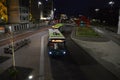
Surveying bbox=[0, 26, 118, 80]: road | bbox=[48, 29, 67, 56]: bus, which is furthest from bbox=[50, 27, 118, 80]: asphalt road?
bbox=[48, 29, 67, 56]: bus

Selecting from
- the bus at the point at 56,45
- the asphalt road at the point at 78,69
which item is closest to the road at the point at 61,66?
the asphalt road at the point at 78,69

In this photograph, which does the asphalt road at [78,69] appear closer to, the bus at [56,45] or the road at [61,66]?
the road at [61,66]

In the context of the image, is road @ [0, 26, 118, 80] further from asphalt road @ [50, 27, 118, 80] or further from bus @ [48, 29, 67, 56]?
bus @ [48, 29, 67, 56]

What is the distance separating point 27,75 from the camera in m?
16.6

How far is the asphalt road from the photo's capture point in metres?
16.5

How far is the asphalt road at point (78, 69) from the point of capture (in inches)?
651

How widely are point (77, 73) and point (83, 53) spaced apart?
29.6 feet

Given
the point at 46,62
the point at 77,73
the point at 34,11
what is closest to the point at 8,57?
the point at 46,62

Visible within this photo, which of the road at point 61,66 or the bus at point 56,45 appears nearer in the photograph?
the road at point 61,66

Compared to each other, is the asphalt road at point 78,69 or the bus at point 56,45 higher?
the bus at point 56,45

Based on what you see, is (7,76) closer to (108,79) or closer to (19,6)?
(108,79)

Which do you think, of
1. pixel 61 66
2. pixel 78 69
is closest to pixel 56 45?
pixel 61 66

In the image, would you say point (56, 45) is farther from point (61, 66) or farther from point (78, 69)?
point (78, 69)

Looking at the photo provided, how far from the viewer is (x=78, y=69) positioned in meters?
18.8
